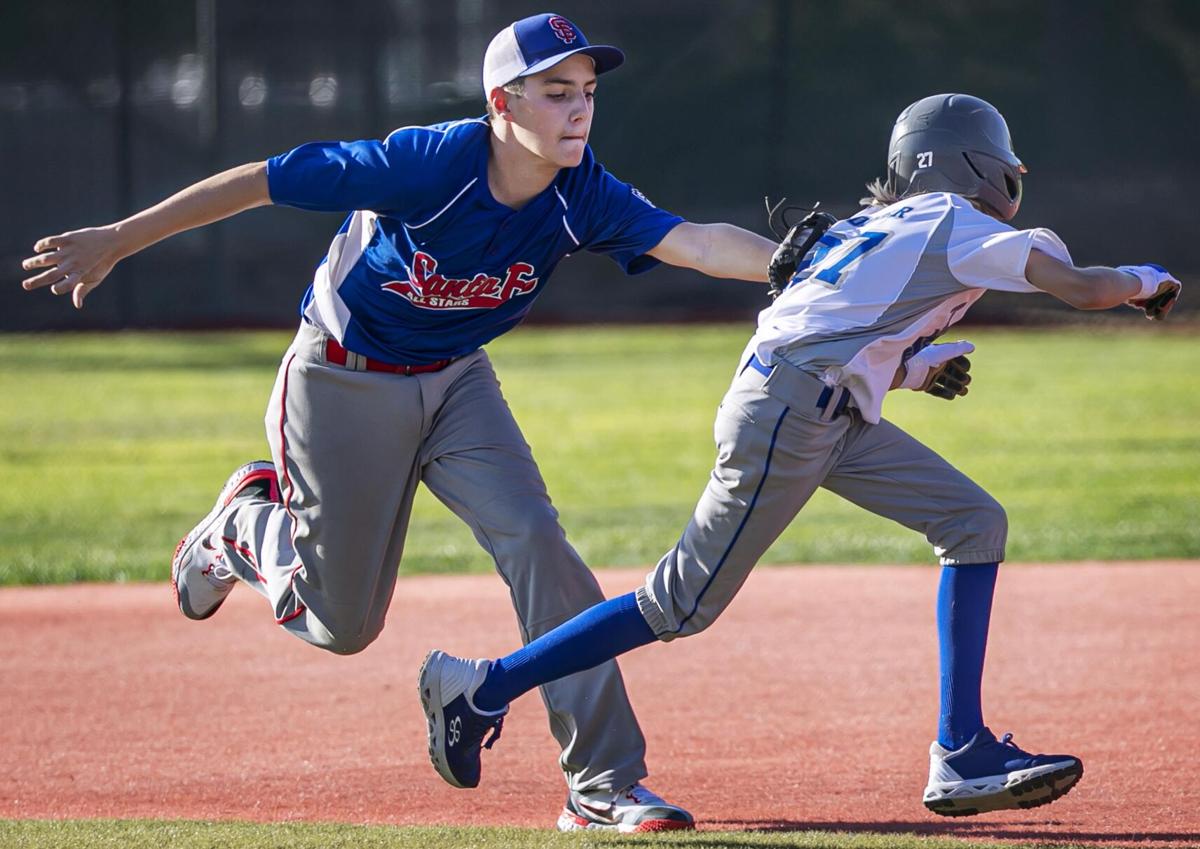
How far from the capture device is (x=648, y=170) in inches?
824

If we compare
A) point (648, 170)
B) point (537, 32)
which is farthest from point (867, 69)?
point (537, 32)

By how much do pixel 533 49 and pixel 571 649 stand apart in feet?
4.83

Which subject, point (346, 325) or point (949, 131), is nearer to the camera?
point (949, 131)

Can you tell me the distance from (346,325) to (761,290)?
56.7 ft

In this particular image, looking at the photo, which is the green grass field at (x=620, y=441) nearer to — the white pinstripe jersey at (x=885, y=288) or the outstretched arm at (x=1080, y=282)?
the white pinstripe jersey at (x=885, y=288)

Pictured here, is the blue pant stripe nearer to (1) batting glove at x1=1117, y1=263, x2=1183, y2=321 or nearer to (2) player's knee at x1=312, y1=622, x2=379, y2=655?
(1) batting glove at x1=1117, y1=263, x2=1183, y2=321

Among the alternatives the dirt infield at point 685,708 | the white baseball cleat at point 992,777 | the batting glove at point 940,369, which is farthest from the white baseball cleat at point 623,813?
the batting glove at point 940,369

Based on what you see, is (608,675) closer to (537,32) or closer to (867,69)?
(537,32)

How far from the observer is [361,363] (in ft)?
13.6

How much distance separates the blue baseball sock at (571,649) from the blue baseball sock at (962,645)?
0.72 m

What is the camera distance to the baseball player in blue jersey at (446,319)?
3797mm

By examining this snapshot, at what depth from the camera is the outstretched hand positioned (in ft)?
12.0

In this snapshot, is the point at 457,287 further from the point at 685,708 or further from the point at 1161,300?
the point at 685,708

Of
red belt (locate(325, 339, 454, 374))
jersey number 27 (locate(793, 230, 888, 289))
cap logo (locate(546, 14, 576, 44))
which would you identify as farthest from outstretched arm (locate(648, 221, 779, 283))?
red belt (locate(325, 339, 454, 374))
